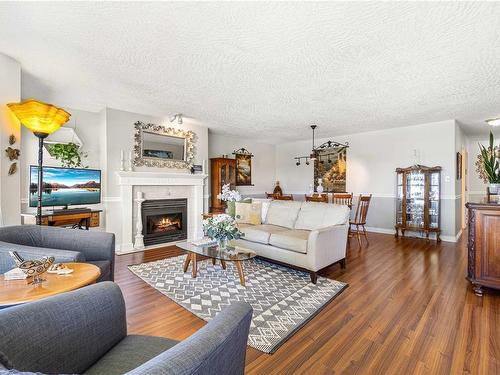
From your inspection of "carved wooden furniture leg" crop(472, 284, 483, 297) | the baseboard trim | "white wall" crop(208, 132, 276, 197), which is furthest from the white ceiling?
the baseboard trim

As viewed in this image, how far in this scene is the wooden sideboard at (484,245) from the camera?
8.76 ft

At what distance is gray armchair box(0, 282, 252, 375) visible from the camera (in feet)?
2.23

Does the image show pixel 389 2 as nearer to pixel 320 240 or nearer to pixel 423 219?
pixel 320 240

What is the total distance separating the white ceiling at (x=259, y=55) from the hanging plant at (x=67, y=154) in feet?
2.40

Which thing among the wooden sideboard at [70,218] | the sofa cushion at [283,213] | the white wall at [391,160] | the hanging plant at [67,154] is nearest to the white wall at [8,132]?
the wooden sideboard at [70,218]

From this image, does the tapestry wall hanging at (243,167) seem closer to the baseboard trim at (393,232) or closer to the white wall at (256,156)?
the white wall at (256,156)

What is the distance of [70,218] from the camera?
12.9 feet

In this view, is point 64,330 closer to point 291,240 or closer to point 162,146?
point 291,240

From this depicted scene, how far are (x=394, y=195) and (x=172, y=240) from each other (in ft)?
17.0

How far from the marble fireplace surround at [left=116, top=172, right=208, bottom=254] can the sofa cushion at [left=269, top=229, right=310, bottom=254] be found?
8.45 feet

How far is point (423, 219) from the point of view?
5508 millimetres

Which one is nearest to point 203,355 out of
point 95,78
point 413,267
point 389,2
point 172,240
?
point 389,2

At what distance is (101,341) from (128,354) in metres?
0.14

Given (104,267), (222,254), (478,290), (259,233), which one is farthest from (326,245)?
(104,267)
